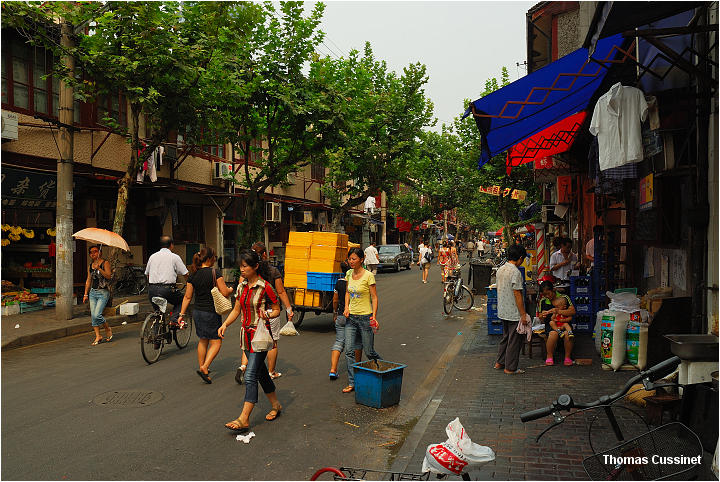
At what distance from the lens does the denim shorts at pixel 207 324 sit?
25.7 ft

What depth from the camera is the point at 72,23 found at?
12234 mm

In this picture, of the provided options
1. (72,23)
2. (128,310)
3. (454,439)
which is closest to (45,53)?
(72,23)

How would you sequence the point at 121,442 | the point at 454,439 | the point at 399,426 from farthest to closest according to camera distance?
the point at 399,426 → the point at 121,442 → the point at 454,439

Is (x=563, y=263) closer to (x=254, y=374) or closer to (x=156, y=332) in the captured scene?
(x=254, y=374)

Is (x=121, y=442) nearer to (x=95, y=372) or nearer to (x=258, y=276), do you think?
(x=258, y=276)

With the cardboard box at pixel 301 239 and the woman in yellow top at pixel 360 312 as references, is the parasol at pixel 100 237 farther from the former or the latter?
the woman in yellow top at pixel 360 312

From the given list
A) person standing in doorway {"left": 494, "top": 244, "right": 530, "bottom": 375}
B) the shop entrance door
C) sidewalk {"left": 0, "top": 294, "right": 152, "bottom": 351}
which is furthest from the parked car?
person standing in doorway {"left": 494, "top": 244, "right": 530, "bottom": 375}

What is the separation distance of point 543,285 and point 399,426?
4.42m

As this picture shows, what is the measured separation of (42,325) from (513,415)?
33.4ft

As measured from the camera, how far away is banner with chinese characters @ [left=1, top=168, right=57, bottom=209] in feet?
43.8

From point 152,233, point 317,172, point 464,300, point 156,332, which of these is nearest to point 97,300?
point 156,332

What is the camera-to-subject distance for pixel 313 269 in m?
12.0

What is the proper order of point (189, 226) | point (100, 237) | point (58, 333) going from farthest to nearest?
point (189, 226)
point (58, 333)
point (100, 237)

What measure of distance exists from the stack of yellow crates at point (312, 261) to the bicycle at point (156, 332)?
297cm
